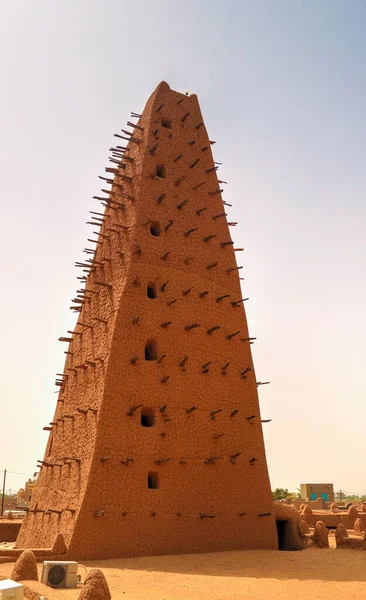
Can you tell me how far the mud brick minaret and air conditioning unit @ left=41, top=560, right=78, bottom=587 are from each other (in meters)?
3.38

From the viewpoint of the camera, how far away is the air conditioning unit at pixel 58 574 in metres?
10.9

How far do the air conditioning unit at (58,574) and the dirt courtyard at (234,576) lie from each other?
459 millimetres

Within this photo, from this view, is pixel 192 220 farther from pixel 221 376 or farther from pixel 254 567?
pixel 254 567

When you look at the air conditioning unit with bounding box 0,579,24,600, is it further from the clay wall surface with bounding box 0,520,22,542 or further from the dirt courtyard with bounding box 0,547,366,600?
the clay wall surface with bounding box 0,520,22,542

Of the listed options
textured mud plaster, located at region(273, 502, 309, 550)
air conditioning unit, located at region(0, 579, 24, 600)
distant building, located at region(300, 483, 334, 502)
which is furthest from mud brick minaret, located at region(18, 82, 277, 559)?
distant building, located at region(300, 483, 334, 502)

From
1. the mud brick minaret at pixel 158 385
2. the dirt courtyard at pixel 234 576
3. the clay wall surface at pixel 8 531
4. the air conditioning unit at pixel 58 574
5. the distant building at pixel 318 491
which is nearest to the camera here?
the dirt courtyard at pixel 234 576

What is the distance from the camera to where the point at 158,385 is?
17375 millimetres

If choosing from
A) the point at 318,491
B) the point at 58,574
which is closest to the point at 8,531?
the point at 58,574

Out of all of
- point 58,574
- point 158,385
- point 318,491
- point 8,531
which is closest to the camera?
point 58,574

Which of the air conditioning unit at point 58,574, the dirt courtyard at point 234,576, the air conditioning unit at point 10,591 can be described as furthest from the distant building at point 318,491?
the air conditioning unit at point 10,591

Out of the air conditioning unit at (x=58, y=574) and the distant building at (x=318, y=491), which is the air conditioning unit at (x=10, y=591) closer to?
the air conditioning unit at (x=58, y=574)

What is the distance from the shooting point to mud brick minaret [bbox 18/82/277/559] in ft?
51.7

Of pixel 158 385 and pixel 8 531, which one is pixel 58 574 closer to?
pixel 158 385

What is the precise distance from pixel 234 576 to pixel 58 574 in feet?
13.0
